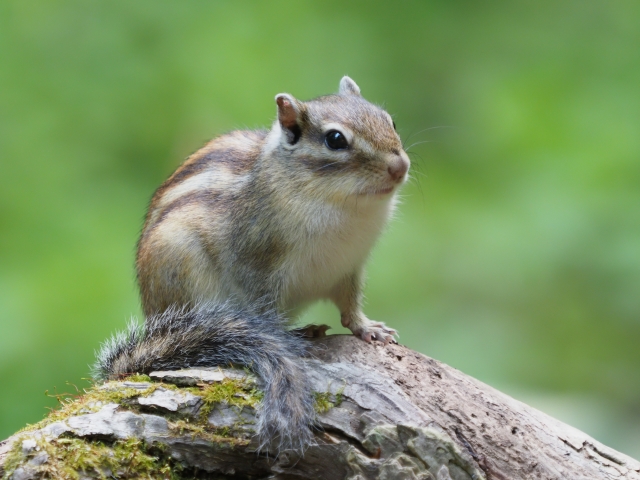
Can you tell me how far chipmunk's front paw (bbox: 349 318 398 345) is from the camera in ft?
10.4

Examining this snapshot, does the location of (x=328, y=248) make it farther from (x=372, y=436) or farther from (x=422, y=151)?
(x=422, y=151)

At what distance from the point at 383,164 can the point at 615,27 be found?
13.0ft

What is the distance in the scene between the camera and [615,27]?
5.90 m

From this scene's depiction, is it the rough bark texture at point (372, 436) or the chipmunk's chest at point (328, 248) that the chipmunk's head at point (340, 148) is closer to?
the chipmunk's chest at point (328, 248)

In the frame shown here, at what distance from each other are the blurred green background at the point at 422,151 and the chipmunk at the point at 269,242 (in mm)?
1403

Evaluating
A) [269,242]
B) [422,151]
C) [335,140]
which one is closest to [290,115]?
[335,140]

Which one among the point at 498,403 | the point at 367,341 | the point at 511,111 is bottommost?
the point at 498,403

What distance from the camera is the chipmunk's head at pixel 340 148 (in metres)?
2.89

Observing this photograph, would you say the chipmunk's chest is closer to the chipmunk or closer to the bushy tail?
the chipmunk

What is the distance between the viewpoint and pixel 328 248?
3.08 metres

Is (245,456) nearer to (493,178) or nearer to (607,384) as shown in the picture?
(607,384)

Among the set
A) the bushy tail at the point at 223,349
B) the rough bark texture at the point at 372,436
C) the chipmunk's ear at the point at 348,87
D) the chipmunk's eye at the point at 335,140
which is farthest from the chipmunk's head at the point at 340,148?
the rough bark texture at the point at 372,436

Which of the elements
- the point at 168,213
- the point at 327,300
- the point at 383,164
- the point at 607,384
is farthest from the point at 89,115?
the point at 607,384

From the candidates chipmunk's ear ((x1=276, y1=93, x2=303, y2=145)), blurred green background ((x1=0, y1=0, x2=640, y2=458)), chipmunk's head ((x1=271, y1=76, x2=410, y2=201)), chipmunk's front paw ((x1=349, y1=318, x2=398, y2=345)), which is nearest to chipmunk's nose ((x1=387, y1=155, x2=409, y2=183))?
chipmunk's head ((x1=271, y1=76, x2=410, y2=201))
